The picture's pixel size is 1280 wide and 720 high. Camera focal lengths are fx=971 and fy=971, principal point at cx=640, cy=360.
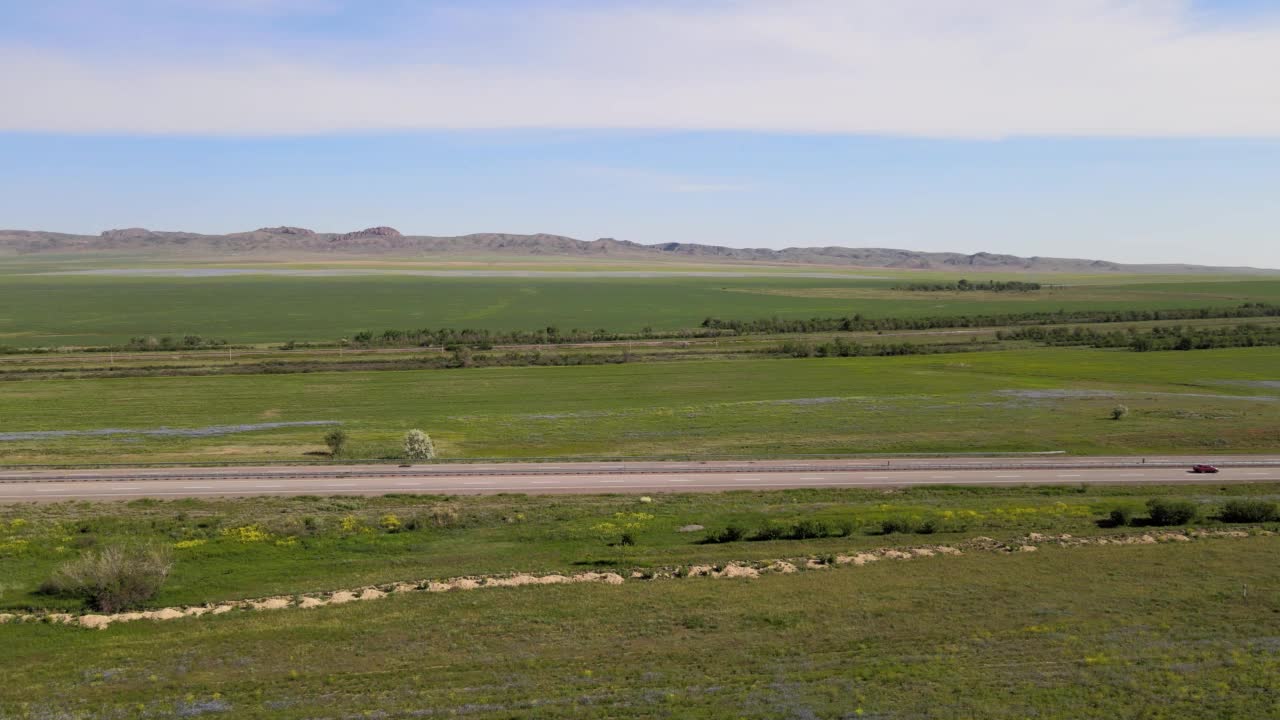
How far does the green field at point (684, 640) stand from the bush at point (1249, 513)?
→ 389 cm

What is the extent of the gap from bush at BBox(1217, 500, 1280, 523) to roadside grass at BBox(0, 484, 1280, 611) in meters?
0.86

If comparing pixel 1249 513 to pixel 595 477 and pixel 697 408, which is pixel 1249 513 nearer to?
pixel 595 477

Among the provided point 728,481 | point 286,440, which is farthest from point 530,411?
point 728,481

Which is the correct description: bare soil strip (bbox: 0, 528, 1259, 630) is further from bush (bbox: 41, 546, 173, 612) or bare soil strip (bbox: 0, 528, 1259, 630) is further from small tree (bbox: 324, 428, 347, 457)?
small tree (bbox: 324, 428, 347, 457)

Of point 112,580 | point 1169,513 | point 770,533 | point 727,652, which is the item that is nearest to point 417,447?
point 770,533

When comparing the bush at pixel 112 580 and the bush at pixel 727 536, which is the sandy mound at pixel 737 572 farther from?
the bush at pixel 112 580

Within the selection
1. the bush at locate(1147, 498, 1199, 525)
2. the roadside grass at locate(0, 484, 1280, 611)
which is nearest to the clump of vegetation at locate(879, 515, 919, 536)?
the roadside grass at locate(0, 484, 1280, 611)

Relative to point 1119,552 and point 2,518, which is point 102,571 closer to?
point 2,518

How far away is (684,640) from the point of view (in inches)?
1040

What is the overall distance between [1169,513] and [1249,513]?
12.1ft

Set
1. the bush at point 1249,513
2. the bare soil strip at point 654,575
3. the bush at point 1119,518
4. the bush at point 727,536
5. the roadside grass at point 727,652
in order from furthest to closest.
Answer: the bush at point 1249,513, the bush at point 1119,518, the bush at point 727,536, the bare soil strip at point 654,575, the roadside grass at point 727,652

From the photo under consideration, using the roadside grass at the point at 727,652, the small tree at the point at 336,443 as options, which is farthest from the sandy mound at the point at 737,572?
the small tree at the point at 336,443

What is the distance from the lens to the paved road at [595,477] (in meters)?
44.5

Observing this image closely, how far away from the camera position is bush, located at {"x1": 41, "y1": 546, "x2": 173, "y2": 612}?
96.3 feet
